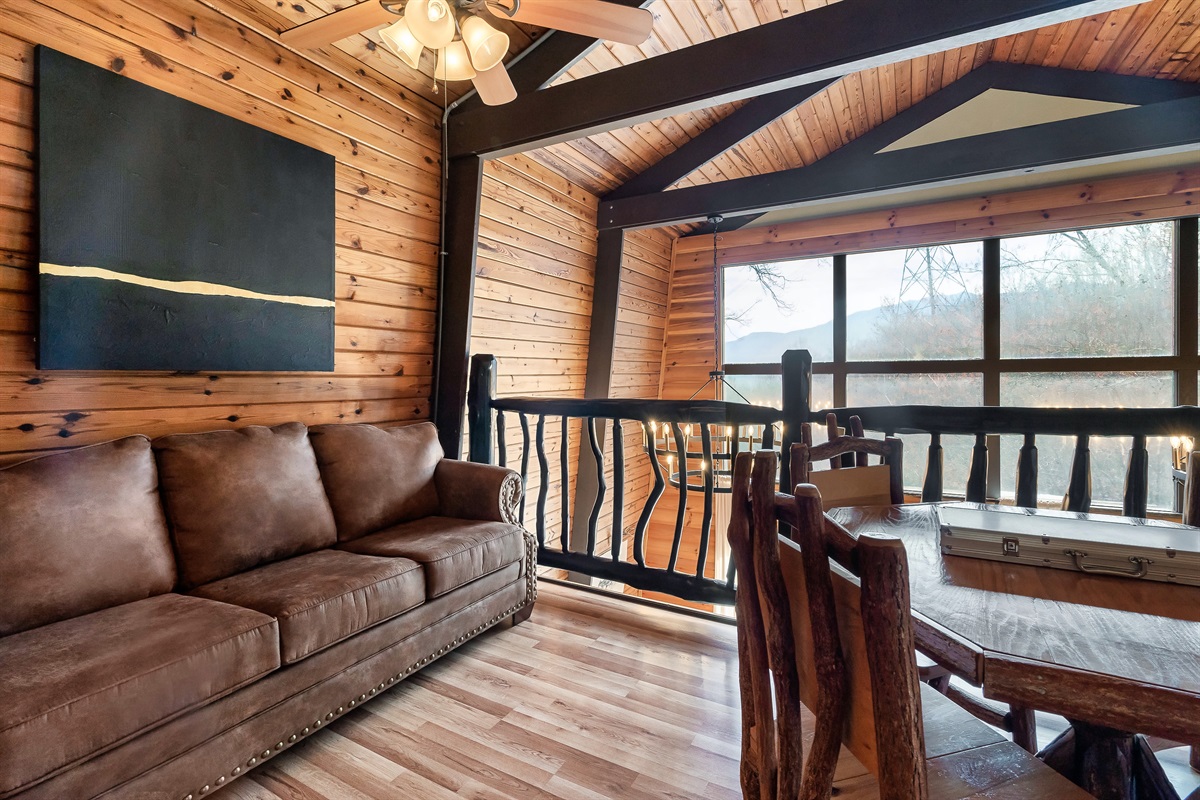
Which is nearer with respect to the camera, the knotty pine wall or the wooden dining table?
the wooden dining table

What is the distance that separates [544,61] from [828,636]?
12.1 feet

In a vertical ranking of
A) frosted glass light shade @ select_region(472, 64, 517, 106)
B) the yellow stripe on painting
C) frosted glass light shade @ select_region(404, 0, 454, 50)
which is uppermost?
frosted glass light shade @ select_region(472, 64, 517, 106)

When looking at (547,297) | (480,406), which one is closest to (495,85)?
(480,406)

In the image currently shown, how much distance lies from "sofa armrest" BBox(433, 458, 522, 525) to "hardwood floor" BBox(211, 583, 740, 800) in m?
0.57

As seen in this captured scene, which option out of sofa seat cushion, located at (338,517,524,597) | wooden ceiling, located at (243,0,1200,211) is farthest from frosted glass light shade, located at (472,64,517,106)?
sofa seat cushion, located at (338,517,524,597)

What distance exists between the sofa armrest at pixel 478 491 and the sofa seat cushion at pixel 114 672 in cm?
114

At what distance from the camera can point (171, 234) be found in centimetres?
219

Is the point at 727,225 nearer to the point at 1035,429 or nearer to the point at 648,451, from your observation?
the point at 648,451

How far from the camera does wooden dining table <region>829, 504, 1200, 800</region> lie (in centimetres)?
75

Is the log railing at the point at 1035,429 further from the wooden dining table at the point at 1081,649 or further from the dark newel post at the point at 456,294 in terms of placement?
the dark newel post at the point at 456,294

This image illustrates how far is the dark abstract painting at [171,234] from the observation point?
75.1 inches

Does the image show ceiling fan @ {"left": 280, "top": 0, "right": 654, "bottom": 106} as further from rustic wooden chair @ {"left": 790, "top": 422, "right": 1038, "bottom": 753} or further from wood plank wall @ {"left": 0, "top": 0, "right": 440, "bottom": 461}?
rustic wooden chair @ {"left": 790, "top": 422, "right": 1038, "bottom": 753}

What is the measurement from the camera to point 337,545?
7.71 ft

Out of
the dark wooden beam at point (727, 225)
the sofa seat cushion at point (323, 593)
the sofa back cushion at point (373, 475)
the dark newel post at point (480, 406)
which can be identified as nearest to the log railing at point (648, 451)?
the dark newel post at point (480, 406)
